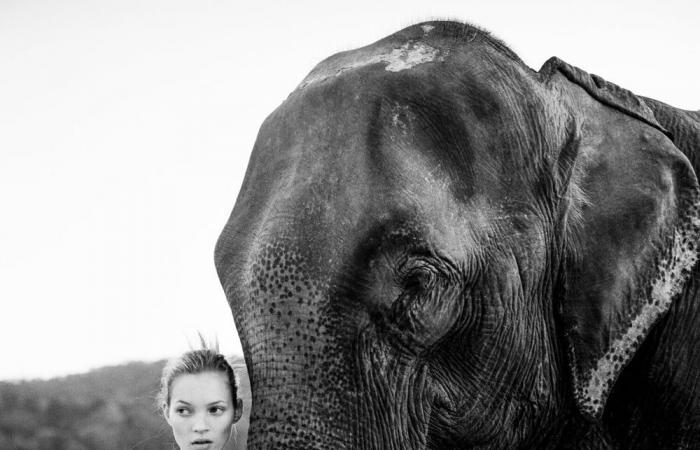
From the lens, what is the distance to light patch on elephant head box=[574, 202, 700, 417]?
8.34 feet

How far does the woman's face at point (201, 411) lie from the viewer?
9.80 ft

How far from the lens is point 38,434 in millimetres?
7457

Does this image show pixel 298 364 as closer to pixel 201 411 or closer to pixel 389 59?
pixel 389 59

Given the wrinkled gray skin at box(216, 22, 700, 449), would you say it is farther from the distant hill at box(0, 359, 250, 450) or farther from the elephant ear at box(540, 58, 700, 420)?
the distant hill at box(0, 359, 250, 450)

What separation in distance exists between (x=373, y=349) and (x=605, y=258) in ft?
2.43

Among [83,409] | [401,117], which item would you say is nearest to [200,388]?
[401,117]

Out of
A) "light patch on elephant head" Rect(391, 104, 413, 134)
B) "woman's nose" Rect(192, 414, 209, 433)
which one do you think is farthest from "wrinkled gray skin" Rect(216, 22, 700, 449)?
"woman's nose" Rect(192, 414, 209, 433)

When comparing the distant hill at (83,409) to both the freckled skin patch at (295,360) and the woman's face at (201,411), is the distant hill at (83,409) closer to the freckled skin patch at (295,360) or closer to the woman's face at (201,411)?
the woman's face at (201,411)

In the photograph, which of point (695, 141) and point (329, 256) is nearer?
point (329, 256)

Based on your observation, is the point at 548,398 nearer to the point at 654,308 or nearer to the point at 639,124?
the point at 654,308

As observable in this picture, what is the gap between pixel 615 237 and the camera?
259 centimetres

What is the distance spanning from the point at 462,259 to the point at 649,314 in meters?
0.59

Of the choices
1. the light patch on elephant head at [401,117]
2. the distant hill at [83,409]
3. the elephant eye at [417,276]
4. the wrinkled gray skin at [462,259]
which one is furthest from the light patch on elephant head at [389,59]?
the distant hill at [83,409]

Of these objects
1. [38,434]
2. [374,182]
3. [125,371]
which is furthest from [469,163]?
[38,434]
